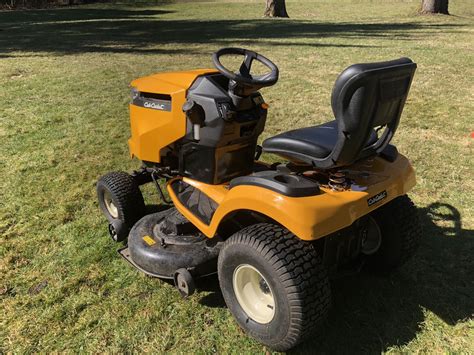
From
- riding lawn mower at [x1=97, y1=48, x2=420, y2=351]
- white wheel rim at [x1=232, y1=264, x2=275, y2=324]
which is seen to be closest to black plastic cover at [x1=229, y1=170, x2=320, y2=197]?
riding lawn mower at [x1=97, y1=48, x2=420, y2=351]

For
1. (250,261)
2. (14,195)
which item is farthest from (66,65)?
(250,261)

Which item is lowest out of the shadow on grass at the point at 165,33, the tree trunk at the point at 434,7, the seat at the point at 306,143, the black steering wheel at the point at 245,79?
the shadow on grass at the point at 165,33

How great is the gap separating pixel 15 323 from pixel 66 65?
26.6 feet

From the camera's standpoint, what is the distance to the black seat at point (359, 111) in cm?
183

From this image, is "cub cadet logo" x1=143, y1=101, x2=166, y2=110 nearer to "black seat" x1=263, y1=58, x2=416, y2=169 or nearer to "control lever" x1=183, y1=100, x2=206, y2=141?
"control lever" x1=183, y1=100, x2=206, y2=141

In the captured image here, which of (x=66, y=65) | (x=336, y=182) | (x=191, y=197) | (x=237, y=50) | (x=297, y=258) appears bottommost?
(x=66, y=65)

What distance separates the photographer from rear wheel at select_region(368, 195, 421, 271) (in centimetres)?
254

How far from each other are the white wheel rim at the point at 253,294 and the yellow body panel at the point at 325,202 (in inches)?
12.4

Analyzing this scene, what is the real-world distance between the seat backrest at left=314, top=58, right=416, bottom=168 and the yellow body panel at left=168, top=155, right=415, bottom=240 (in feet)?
0.60

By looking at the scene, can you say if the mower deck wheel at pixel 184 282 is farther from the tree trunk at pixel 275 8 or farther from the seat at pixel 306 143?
the tree trunk at pixel 275 8

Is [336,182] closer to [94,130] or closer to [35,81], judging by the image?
[94,130]

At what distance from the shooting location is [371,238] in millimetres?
2732

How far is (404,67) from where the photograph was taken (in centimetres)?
197

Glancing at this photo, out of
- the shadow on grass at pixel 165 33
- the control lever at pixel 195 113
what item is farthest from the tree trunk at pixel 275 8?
the control lever at pixel 195 113
